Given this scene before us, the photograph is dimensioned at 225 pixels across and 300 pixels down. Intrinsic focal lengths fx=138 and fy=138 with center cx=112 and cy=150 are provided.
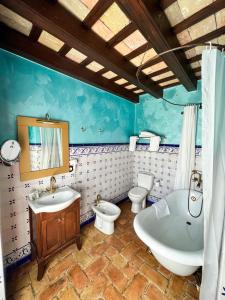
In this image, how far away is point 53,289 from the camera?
4.80ft

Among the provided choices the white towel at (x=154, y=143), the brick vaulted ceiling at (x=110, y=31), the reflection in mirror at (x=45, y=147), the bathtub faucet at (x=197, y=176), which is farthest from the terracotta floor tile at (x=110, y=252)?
the brick vaulted ceiling at (x=110, y=31)

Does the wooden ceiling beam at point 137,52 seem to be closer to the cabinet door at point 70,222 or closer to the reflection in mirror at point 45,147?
the reflection in mirror at point 45,147

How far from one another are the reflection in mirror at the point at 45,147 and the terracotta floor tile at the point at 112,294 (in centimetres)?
155

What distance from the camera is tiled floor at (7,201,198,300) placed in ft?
4.67

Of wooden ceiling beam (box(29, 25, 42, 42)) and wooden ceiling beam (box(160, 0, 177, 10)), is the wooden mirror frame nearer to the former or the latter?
wooden ceiling beam (box(29, 25, 42, 42))

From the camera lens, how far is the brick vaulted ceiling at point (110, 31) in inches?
42.7

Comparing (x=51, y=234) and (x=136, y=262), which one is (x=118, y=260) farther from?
(x=51, y=234)

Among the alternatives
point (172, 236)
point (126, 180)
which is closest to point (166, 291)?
point (172, 236)

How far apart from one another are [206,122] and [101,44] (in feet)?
4.33

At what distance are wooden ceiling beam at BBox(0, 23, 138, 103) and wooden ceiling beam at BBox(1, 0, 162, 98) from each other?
460mm

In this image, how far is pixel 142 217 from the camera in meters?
1.75

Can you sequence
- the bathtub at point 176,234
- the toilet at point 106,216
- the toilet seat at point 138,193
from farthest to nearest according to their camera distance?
the toilet seat at point 138,193 → the toilet at point 106,216 → the bathtub at point 176,234

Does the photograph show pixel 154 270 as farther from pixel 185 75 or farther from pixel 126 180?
pixel 185 75

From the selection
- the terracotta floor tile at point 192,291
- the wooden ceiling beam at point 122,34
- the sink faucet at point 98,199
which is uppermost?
the wooden ceiling beam at point 122,34
